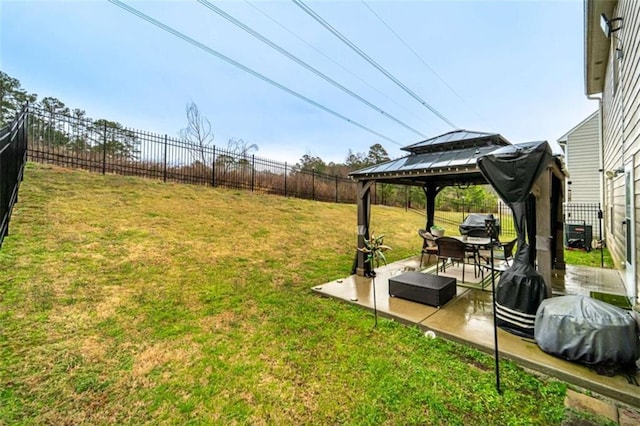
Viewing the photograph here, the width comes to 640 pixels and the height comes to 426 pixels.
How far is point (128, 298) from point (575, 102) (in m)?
17.7

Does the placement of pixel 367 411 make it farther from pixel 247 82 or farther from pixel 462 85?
pixel 462 85

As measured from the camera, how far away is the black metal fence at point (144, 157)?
829 centimetres

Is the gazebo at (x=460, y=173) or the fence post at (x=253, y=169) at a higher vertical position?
the fence post at (x=253, y=169)

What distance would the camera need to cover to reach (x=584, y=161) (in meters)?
10.8

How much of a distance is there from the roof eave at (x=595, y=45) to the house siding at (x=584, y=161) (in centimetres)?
332

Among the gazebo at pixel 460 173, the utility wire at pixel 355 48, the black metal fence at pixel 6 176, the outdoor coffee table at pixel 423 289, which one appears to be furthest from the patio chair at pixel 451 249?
the black metal fence at pixel 6 176

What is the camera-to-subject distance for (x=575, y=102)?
11.5 metres

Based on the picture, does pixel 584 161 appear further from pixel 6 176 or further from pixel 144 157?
pixel 144 157

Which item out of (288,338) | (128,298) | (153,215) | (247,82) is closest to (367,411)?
(288,338)

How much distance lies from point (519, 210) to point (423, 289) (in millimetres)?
1836

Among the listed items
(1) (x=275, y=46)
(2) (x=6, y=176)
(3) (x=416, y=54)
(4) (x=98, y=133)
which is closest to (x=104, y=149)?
(4) (x=98, y=133)

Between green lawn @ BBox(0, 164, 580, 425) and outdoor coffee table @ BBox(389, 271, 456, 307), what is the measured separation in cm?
88

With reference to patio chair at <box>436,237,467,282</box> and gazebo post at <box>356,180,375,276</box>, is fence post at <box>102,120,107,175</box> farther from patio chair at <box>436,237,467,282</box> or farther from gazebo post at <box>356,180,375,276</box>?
patio chair at <box>436,237,467,282</box>

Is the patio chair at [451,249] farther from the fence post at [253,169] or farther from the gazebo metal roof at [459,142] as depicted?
the fence post at [253,169]
